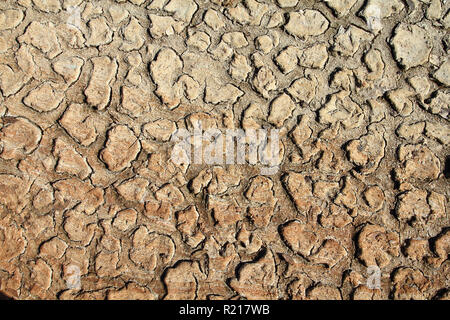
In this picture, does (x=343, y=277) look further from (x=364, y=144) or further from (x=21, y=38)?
(x=21, y=38)

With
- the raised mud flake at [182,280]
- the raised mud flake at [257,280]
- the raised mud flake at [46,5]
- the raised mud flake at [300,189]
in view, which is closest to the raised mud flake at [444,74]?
the raised mud flake at [300,189]

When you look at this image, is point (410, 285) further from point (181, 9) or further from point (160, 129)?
point (181, 9)

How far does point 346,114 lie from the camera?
164cm

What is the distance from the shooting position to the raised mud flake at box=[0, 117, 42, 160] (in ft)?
5.10

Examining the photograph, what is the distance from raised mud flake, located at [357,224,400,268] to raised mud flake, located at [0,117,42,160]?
4.43 ft

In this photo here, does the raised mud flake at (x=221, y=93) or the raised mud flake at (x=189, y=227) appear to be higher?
the raised mud flake at (x=221, y=93)

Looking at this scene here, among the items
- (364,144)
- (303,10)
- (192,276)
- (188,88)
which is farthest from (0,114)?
(364,144)

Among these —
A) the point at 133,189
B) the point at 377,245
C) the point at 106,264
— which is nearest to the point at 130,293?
the point at 106,264

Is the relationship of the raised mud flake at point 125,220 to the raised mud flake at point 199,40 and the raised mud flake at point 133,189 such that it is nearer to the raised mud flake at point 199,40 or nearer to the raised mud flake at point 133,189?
the raised mud flake at point 133,189

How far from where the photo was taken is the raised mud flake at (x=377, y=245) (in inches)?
60.3

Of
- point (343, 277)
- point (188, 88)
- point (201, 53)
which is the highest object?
point (201, 53)

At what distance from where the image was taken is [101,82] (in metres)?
1.62

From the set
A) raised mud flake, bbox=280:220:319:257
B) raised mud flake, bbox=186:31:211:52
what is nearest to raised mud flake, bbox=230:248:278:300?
raised mud flake, bbox=280:220:319:257

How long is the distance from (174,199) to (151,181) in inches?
4.7
